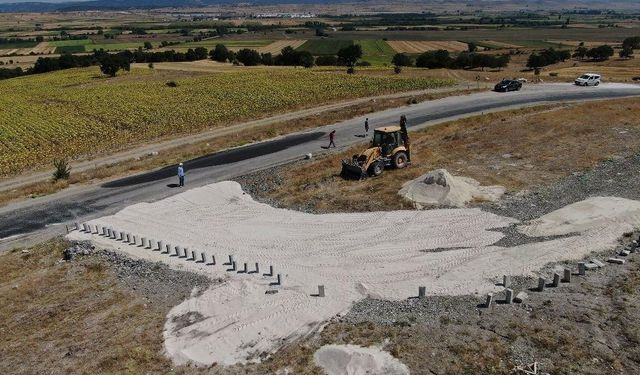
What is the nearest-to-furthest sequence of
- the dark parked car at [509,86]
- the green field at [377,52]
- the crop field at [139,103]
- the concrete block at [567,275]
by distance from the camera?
1. the concrete block at [567,275]
2. the crop field at [139,103]
3. the dark parked car at [509,86]
4. the green field at [377,52]

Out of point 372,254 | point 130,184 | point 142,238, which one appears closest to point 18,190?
point 130,184

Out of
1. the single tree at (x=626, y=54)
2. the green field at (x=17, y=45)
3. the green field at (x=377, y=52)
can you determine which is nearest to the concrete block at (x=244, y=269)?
the green field at (x=377, y=52)

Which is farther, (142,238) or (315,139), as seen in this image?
(315,139)

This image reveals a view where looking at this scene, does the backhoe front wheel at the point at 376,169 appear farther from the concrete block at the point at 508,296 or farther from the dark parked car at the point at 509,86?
the dark parked car at the point at 509,86

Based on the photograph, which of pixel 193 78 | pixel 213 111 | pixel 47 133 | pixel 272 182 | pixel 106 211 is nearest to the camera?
pixel 106 211

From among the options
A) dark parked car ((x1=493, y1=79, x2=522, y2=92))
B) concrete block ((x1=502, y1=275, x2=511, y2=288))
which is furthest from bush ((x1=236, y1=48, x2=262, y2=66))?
concrete block ((x1=502, y1=275, x2=511, y2=288))

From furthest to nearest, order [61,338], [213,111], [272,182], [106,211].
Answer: [213,111] → [272,182] → [106,211] → [61,338]

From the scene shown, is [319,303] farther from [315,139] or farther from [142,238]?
[315,139]
